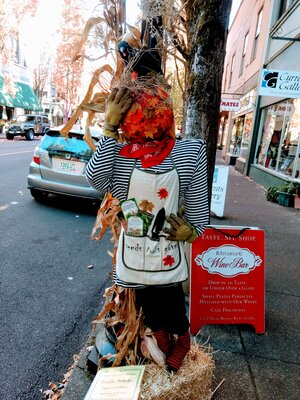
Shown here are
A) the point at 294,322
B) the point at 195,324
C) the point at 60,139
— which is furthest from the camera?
the point at 60,139

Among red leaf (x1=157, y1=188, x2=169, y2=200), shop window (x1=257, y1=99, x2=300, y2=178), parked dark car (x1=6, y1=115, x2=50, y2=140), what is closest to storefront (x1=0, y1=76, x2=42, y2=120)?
parked dark car (x1=6, y1=115, x2=50, y2=140)

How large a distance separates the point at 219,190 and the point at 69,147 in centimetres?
307

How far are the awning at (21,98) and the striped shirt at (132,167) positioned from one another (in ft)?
98.5

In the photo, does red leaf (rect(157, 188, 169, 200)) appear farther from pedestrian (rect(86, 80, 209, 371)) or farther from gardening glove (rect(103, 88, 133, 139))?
gardening glove (rect(103, 88, 133, 139))

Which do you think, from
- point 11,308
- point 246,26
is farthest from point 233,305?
point 246,26

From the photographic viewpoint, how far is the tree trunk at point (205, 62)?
2750 mm

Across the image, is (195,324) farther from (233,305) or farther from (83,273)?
(83,273)

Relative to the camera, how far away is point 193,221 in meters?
1.93

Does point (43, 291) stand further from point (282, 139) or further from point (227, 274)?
point (282, 139)

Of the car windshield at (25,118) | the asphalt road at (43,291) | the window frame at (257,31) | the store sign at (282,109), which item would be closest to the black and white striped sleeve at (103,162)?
the asphalt road at (43,291)

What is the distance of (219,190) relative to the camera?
666 centimetres

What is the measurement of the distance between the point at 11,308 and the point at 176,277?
201 cm

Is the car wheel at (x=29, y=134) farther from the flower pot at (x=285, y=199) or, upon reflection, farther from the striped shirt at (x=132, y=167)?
the striped shirt at (x=132, y=167)

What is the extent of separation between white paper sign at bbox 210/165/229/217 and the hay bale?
15.7ft
